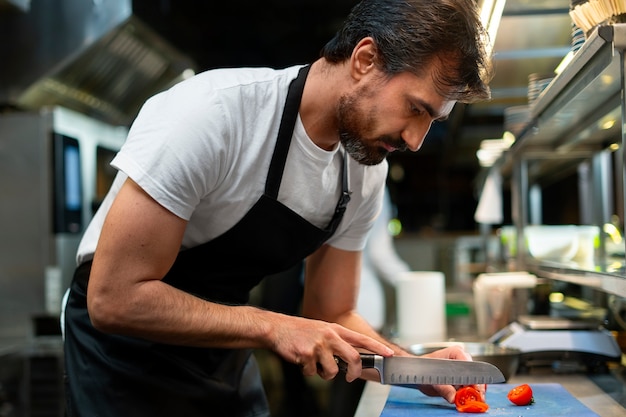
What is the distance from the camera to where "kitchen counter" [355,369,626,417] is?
159 cm

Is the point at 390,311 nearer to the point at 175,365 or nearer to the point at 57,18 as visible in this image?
the point at 57,18

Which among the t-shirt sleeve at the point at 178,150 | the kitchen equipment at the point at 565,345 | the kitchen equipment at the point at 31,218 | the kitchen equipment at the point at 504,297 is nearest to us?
the t-shirt sleeve at the point at 178,150

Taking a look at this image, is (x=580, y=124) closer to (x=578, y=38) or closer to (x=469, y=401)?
(x=578, y=38)

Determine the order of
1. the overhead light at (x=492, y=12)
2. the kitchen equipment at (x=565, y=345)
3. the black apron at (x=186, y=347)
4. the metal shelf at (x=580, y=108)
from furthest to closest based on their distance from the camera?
the kitchen equipment at (x=565, y=345), the overhead light at (x=492, y=12), the black apron at (x=186, y=347), the metal shelf at (x=580, y=108)

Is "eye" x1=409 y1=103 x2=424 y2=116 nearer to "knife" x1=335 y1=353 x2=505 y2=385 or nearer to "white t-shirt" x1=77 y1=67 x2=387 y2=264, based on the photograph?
"white t-shirt" x1=77 y1=67 x2=387 y2=264

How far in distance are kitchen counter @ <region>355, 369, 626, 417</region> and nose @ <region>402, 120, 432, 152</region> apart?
55 centimetres

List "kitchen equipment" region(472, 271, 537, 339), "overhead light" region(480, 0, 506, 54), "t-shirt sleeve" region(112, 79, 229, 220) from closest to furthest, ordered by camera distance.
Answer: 1. "t-shirt sleeve" region(112, 79, 229, 220)
2. "overhead light" region(480, 0, 506, 54)
3. "kitchen equipment" region(472, 271, 537, 339)

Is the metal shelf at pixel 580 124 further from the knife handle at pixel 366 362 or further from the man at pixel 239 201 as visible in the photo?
the knife handle at pixel 366 362

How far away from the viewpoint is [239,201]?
4.97 feet

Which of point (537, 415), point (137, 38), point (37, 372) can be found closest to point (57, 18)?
point (137, 38)

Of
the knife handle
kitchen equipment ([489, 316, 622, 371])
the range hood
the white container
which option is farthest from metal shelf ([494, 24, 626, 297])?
the range hood

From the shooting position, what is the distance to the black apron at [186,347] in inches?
60.4

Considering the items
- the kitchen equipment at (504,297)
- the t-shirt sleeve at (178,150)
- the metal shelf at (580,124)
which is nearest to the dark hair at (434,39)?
the metal shelf at (580,124)

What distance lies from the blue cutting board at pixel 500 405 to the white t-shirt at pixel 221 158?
417 millimetres
